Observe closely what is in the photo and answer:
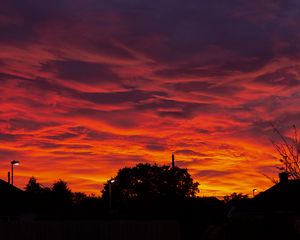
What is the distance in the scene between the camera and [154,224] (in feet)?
87.3

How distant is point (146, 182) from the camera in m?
111

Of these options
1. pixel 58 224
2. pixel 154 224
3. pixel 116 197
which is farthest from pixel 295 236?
pixel 116 197

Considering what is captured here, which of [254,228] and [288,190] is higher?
[288,190]

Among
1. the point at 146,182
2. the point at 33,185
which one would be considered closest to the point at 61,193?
the point at 33,185

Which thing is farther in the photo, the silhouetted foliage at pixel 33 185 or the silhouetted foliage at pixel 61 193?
the silhouetted foliage at pixel 33 185

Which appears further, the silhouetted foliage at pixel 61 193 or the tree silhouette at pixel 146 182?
the tree silhouette at pixel 146 182

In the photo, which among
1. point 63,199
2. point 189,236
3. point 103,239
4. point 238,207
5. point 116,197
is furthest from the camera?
point 116,197

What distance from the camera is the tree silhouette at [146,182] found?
108 meters

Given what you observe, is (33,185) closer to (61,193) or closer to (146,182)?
(61,193)

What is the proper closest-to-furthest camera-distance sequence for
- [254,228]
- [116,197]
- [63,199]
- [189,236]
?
1. [254,228]
2. [189,236]
3. [63,199]
4. [116,197]

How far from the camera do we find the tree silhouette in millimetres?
108188

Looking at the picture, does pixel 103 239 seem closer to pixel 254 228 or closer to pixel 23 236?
pixel 23 236

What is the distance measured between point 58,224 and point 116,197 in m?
81.2

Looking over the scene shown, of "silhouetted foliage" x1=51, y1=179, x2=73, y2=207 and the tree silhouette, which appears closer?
"silhouetted foliage" x1=51, y1=179, x2=73, y2=207
